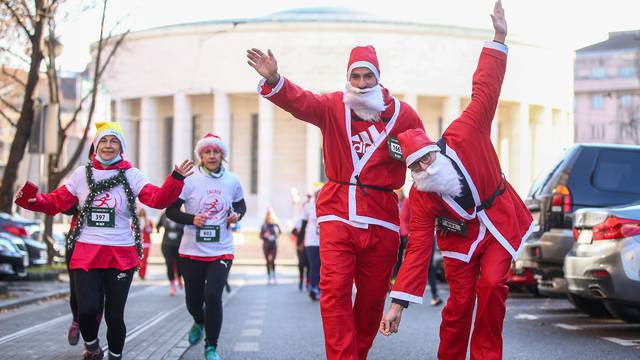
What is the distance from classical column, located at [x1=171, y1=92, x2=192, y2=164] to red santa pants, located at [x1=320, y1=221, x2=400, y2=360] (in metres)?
59.3

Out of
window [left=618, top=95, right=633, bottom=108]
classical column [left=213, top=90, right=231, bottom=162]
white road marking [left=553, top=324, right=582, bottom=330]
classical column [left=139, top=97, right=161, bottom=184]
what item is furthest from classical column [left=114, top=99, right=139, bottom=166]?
white road marking [left=553, top=324, right=582, bottom=330]

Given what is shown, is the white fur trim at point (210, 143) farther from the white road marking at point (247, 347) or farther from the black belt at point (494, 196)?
the black belt at point (494, 196)

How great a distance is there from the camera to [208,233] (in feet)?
31.8

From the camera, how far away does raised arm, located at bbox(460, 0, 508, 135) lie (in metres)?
6.68

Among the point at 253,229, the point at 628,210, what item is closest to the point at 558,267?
the point at 628,210

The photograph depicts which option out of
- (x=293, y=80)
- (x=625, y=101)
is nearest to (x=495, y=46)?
(x=293, y=80)

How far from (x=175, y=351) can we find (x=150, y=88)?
57.5 meters

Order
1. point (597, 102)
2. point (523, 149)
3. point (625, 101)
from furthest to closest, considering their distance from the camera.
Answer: point (597, 102) → point (625, 101) → point (523, 149)

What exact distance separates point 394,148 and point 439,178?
0.39m

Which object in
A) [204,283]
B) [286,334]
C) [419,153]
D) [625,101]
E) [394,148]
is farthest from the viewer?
[625,101]

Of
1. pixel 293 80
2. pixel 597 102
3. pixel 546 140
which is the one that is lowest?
pixel 546 140

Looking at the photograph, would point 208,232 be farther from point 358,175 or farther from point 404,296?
point 404,296

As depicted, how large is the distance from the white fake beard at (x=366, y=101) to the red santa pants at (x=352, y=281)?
674 millimetres

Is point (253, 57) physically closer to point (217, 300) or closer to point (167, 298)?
point (217, 300)
